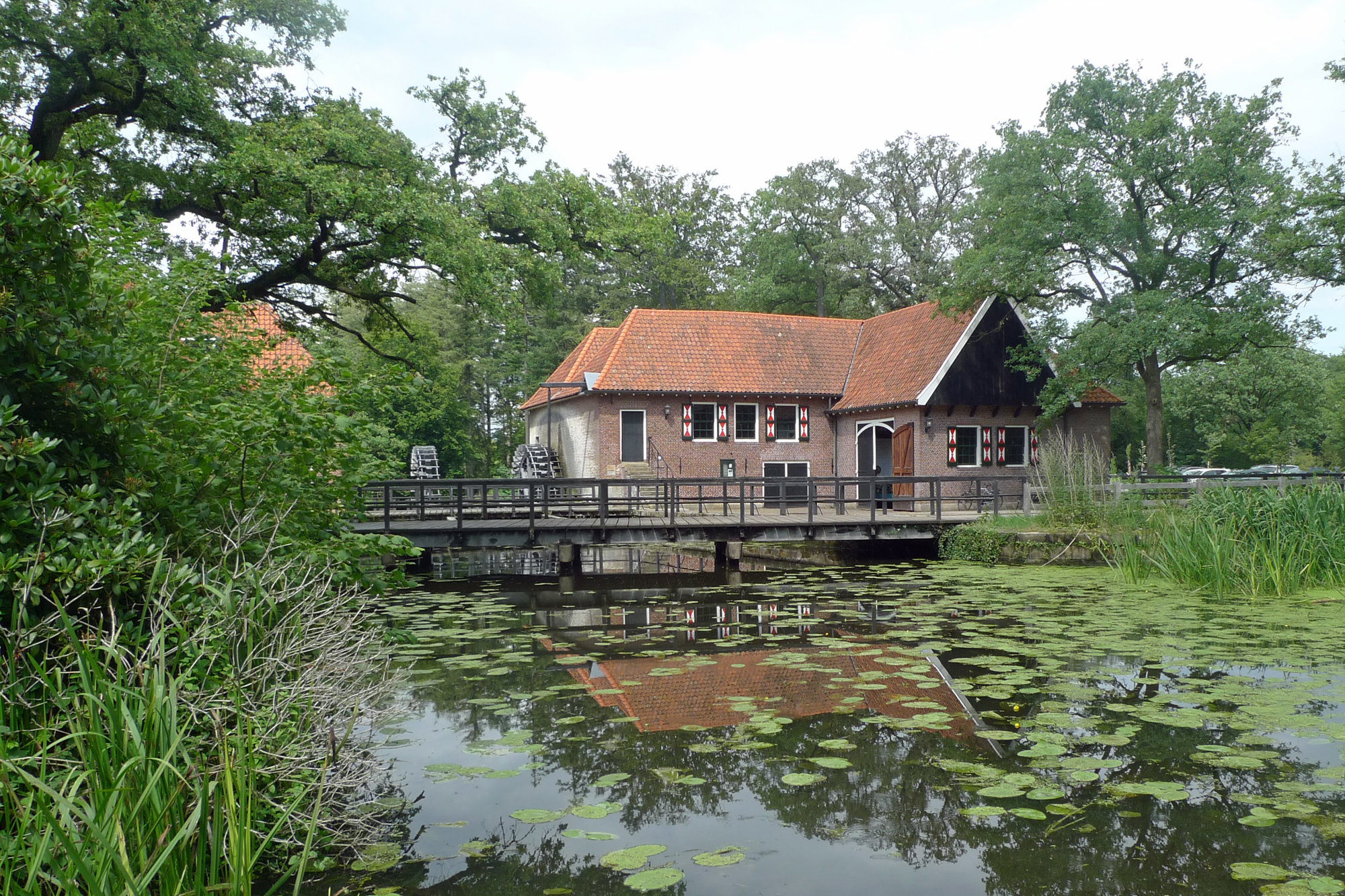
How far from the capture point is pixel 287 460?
5.01 m

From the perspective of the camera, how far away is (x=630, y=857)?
3635mm

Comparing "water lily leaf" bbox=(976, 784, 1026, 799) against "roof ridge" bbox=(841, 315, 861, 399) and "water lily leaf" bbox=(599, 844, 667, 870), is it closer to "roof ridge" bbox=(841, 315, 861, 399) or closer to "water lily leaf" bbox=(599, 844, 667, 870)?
"water lily leaf" bbox=(599, 844, 667, 870)

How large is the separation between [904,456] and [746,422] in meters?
4.59

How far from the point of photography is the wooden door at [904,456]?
22.3m

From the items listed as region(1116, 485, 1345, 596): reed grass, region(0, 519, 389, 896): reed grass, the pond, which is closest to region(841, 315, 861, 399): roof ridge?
region(1116, 485, 1345, 596): reed grass

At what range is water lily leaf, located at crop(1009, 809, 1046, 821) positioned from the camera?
3.86 meters

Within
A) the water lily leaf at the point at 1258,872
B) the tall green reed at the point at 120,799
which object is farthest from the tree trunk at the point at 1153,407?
the tall green reed at the point at 120,799

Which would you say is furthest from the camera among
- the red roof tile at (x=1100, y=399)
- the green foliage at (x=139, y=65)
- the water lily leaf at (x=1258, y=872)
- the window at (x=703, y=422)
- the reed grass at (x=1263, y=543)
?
the window at (x=703, y=422)

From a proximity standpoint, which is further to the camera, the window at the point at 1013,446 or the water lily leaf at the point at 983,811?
the window at the point at 1013,446

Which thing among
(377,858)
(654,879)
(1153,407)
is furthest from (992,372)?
(377,858)

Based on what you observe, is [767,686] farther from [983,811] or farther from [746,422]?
[746,422]

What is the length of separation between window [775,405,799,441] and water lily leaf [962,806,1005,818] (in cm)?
2120

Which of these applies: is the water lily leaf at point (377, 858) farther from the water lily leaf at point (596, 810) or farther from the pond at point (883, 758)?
the water lily leaf at point (596, 810)

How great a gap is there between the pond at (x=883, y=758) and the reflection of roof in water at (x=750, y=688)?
32mm
